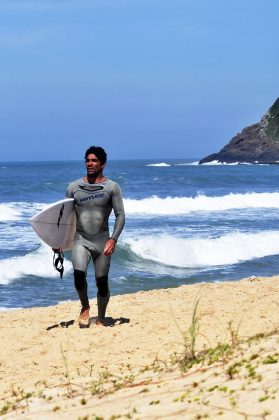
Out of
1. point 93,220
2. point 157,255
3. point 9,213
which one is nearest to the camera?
point 93,220

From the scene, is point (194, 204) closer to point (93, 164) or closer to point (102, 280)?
point (102, 280)

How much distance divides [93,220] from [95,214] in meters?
0.06

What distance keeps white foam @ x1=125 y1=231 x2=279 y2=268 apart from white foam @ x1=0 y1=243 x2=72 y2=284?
230 centimetres

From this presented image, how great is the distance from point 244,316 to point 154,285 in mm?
5522

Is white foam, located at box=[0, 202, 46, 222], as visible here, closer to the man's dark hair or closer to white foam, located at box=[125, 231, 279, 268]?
white foam, located at box=[125, 231, 279, 268]

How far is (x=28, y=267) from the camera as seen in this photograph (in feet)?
50.9

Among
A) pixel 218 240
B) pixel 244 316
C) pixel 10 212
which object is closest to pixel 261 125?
pixel 10 212

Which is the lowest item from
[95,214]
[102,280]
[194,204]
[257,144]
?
[194,204]

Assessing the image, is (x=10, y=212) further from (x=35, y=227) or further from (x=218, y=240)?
(x=35, y=227)

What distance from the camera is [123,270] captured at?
51.7 feet

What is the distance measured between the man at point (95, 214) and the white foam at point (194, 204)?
2529 centimetres

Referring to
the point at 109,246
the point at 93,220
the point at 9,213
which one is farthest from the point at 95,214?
the point at 9,213

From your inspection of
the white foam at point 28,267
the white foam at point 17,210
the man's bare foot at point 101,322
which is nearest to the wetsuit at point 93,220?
the man's bare foot at point 101,322

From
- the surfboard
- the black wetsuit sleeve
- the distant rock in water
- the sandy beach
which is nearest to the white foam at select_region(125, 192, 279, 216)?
the sandy beach
